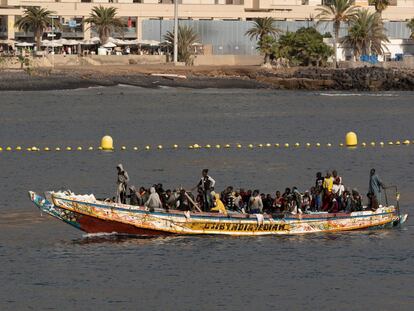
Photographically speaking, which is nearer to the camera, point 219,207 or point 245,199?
point 219,207

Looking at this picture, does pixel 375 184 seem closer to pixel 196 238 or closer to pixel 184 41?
pixel 196 238

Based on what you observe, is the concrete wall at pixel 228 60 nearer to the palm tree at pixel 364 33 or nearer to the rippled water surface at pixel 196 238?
the palm tree at pixel 364 33

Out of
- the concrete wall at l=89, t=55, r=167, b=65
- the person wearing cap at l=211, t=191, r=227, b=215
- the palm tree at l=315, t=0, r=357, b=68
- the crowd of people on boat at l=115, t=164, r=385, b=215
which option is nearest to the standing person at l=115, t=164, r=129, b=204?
the crowd of people on boat at l=115, t=164, r=385, b=215

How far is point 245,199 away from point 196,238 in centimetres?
256

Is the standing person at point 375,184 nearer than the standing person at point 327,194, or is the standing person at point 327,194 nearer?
the standing person at point 327,194

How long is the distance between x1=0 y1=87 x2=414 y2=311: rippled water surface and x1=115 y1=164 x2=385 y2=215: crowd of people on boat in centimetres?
131

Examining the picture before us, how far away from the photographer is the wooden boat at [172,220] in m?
50.7

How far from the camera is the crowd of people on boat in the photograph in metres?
51.8

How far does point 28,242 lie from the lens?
52.3 metres

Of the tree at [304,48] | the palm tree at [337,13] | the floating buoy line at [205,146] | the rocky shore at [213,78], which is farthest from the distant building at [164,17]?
the floating buoy line at [205,146]

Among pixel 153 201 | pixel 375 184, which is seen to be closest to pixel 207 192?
pixel 153 201

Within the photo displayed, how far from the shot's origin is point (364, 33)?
192 metres

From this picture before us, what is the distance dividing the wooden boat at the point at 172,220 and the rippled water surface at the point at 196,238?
1.53 feet

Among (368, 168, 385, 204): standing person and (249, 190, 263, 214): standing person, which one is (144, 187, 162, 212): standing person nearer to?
(249, 190, 263, 214): standing person
